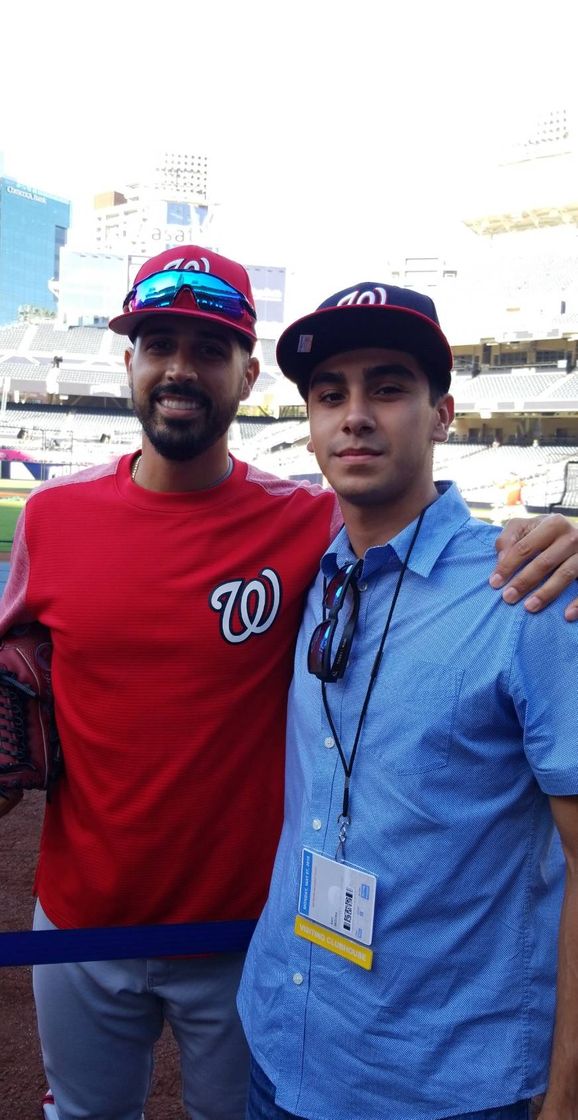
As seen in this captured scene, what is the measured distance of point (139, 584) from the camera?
2.14 m

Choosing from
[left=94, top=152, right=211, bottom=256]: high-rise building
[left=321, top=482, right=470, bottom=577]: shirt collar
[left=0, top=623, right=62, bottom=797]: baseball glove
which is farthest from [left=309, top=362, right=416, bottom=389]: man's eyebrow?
[left=94, top=152, right=211, bottom=256]: high-rise building

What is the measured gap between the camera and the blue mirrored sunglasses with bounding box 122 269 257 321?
220 cm

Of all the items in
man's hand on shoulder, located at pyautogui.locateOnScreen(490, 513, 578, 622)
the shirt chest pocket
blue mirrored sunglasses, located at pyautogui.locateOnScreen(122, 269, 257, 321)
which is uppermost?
blue mirrored sunglasses, located at pyautogui.locateOnScreen(122, 269, 257, 321)

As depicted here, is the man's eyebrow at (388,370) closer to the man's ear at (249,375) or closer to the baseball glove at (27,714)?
the man's ear at (249,375)

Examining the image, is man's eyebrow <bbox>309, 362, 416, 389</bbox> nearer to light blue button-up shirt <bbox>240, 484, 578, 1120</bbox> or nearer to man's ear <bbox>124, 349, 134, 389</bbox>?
light blue button-up shirt <bbox>240, 484, 578, 1120</bbox>

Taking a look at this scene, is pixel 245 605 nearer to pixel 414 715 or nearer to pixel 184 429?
pixel 184 429

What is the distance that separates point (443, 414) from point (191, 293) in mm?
760

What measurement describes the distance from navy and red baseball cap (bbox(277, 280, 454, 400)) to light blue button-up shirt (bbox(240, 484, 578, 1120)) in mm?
434

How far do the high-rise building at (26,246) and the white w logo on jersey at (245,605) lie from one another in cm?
14328

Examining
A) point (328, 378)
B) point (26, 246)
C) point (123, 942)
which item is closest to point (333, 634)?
point (328, 378)

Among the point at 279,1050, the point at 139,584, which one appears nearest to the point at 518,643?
the point at 279,1050

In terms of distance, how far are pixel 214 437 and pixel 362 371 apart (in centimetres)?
62

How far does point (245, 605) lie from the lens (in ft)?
6.95

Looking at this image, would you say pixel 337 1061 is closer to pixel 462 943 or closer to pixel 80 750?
pixel 462 943
